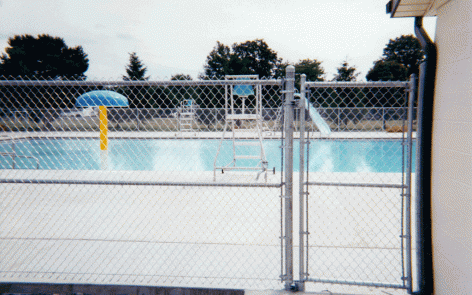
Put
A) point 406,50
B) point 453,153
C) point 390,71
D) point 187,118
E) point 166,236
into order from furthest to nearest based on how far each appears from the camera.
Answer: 1. point 406,50
2. point 390,71
3. point 187,118
4. point 166,236
5. point 453,153

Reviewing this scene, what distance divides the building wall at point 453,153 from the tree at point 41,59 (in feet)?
122

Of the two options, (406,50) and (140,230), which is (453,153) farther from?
(406,50)

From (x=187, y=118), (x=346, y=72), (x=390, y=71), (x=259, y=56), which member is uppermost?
(x=259, y=56)

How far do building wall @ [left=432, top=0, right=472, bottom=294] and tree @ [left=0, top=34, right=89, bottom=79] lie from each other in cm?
3730

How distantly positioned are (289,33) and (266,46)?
1241cm

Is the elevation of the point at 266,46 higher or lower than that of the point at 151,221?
higher

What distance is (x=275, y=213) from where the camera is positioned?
3.95 metres

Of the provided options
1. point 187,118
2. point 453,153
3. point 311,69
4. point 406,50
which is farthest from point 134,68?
point 406,50

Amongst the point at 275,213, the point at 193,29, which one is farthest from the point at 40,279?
the point at 193,29

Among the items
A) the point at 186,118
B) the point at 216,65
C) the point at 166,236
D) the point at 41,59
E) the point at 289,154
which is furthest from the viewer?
the point at 216,65

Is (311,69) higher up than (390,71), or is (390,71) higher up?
(311,69)

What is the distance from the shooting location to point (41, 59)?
3397 centimetres

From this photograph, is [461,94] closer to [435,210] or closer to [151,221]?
[435,210]

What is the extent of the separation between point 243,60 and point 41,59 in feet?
77.3
